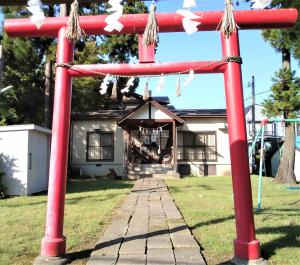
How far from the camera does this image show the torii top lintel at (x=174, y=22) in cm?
616

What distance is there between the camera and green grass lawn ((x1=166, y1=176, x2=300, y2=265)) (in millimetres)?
6293

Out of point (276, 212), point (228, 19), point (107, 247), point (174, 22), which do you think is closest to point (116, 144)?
point (276, 212)

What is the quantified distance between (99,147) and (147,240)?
18616mm

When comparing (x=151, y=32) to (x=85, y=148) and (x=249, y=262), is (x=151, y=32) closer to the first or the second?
(x=249, y=262)

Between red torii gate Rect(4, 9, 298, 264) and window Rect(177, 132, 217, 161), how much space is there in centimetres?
1875

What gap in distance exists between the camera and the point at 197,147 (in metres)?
25.1

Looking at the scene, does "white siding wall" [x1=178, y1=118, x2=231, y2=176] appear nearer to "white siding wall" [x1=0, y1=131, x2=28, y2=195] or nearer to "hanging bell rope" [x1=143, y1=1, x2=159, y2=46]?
"white siding wall" [x1=0, y1=131, x2=28, y2=195]

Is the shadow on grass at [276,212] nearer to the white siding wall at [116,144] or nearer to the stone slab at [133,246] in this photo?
the stone slab at [133,246]

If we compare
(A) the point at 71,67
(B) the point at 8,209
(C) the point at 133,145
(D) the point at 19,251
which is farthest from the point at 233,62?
(C) the point at 133,145

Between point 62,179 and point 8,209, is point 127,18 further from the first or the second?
point 8,209

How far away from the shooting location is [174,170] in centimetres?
2275

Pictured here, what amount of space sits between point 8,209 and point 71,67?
5788 mm

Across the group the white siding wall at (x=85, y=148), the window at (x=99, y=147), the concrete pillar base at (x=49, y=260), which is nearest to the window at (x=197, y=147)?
the white siding wall at (x=85, y=148)

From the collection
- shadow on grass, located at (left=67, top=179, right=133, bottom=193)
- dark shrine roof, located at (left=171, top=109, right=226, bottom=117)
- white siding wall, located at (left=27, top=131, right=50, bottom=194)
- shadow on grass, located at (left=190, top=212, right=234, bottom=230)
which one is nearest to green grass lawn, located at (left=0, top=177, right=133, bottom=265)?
white siding wall, located at (left=27, top=131, right=50, bottom=194)
